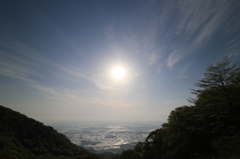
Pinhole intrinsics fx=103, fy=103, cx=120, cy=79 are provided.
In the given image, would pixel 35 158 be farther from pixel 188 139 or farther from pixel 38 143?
pixel 188 139

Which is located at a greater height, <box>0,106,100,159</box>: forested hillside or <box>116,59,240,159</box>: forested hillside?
<box>116,59,240,159</box>: forested hillside

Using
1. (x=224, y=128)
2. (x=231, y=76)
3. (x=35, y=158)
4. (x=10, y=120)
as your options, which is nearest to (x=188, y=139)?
(x=224, y=128)

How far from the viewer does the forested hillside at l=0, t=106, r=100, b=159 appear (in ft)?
153

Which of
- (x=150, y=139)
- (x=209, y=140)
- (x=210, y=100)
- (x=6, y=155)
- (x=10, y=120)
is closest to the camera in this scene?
(x=210, y=100)

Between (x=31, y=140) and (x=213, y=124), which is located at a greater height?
(x=213, y=124)

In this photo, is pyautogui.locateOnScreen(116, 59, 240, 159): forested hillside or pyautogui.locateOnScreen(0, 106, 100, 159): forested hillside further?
pyautogui.locateOnScreen(0, 106, 100, 159): forested hillside

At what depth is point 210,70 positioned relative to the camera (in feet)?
36.5

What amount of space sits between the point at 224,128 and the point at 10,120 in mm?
93853

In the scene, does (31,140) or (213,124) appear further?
(31,140)

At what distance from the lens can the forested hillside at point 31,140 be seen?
46.5m

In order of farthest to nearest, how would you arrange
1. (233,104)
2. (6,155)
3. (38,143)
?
(38,143) → (6,155) → (233,104)

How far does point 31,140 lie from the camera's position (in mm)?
54562

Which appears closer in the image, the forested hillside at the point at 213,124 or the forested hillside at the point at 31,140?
the forested hillside at the point at 213,124

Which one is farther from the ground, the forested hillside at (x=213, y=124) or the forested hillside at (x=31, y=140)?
the forested hillside at (x=213, y=124)
